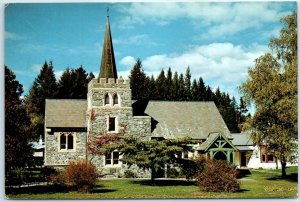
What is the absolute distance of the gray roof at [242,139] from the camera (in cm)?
A: 1750

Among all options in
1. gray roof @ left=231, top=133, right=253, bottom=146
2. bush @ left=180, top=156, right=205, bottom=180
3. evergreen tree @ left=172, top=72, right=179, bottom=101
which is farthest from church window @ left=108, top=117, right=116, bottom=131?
gray roof @ left=231, top=133, right=253, bottom=146

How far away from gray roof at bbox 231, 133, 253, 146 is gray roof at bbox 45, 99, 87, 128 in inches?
195

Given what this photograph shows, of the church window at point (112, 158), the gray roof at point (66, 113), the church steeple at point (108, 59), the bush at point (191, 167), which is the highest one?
the church steeple at point (108, 59)

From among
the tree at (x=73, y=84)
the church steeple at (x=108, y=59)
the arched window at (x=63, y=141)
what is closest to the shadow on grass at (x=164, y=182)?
the arched window at (x=63, y=141)

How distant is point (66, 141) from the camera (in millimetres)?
18359

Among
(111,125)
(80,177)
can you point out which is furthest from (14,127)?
(111,125)

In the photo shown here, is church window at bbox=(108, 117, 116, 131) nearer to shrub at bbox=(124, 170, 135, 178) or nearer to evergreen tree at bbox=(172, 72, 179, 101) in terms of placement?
shrub at bbox=(124, 170, 135, 178)

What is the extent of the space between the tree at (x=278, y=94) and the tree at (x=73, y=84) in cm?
477

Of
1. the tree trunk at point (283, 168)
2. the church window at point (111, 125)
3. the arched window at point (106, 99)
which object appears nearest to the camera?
the tree trunk at point (283, 168)

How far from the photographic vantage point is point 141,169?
58.2 feet

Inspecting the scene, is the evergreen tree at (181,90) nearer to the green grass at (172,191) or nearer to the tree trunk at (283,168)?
the green grass at (172,191)

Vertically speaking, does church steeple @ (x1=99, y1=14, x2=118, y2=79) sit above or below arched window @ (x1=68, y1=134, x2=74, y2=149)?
above

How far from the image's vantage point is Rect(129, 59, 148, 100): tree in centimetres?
1638

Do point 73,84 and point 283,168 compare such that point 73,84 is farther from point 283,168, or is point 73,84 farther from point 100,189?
point 283,168
